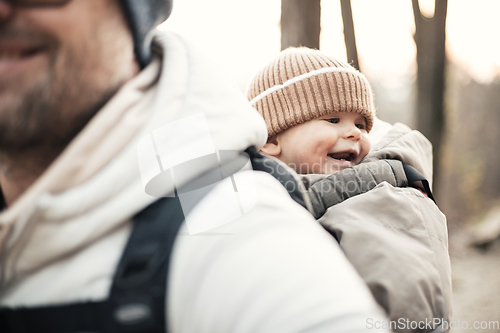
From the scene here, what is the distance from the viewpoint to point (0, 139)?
0.83 meters

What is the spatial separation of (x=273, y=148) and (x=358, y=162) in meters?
0.48

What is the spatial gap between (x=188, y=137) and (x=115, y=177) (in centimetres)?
19

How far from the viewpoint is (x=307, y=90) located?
6.04 feet

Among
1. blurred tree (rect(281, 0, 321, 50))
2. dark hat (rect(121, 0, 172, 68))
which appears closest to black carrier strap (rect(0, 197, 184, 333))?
dark hat (rect(121, 0, 172, 68))

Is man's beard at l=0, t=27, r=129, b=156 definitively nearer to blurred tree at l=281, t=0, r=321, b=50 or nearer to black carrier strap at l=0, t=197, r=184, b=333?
black carrier strap at l=0, t=197, r=184, b=333

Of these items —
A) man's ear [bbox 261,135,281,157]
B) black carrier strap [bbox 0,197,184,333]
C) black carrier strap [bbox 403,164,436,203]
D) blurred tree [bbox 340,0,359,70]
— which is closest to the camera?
black carrier strap [bbox 0,197,184,333]

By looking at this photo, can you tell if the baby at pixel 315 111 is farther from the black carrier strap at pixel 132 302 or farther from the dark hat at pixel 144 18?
the black carrier strap at pixel 132 302

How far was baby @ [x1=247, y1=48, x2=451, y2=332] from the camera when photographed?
39.8 inches

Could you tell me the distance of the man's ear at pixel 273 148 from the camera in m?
1.94

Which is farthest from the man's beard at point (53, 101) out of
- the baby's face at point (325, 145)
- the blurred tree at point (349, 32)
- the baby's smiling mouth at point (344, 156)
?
the blurred tree at point (349, 32)

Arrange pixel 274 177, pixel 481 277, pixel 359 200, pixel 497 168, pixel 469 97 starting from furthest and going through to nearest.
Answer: pixel 469 97 → pixel 497 168 → pixel 481 277 → pixel 359 200 → pixel 274 177

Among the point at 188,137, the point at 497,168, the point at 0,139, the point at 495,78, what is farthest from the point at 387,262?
the point at 495,78

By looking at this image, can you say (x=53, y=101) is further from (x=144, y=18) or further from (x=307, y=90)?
(x=307, y=90)

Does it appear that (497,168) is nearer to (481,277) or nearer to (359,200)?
(481,277)
